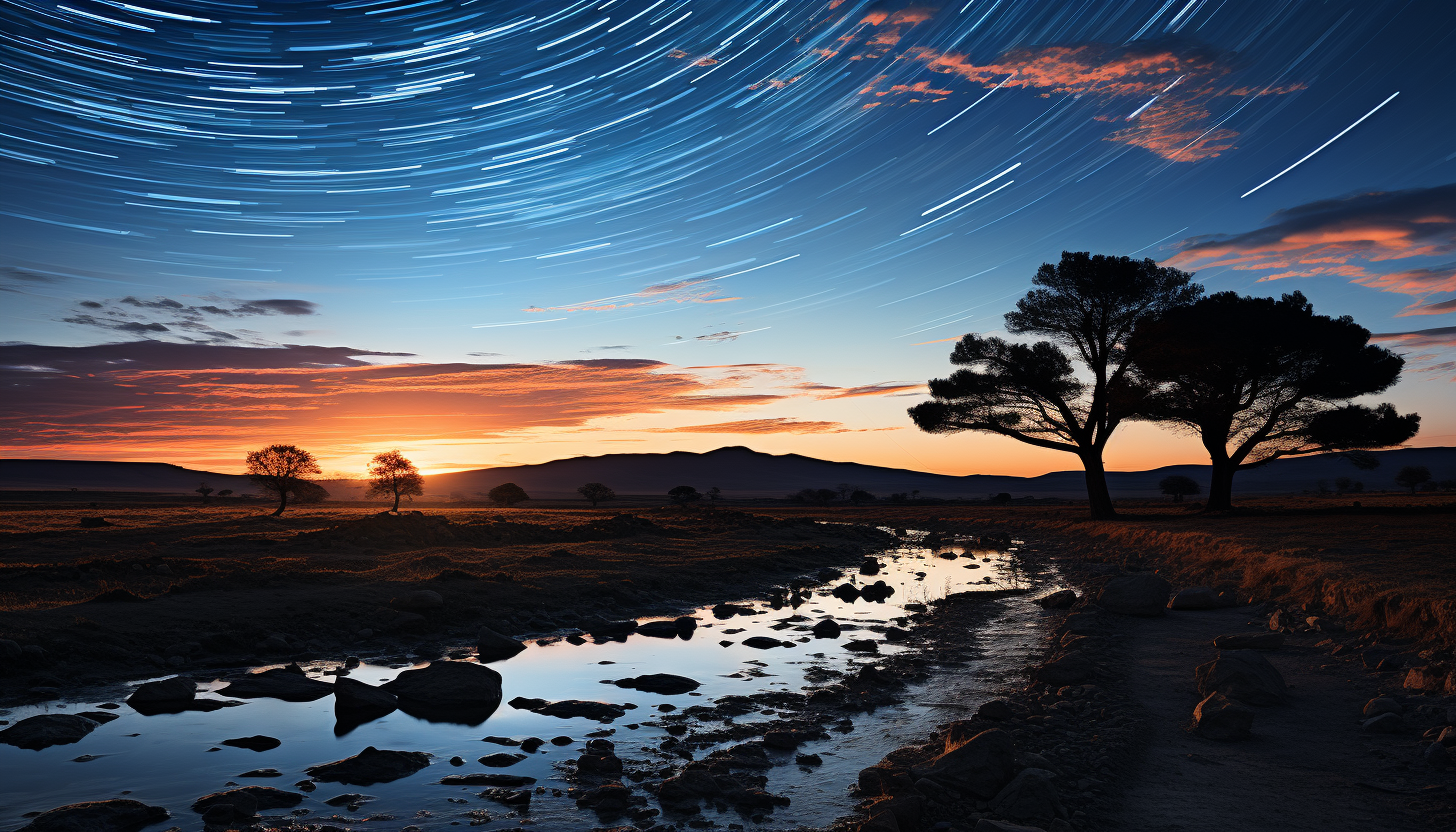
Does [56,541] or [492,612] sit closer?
[492,612]

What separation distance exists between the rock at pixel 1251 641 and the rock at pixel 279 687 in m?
17.3

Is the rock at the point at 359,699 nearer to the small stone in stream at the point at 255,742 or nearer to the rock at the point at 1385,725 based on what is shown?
the small stone in stream at the point at 255,742

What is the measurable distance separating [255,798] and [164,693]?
6.04 metres

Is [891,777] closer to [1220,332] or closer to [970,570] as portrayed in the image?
[970,570]

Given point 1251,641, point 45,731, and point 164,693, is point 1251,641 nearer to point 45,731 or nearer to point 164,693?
point 164,693

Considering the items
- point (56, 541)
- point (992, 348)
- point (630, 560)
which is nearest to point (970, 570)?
point (630, 560)

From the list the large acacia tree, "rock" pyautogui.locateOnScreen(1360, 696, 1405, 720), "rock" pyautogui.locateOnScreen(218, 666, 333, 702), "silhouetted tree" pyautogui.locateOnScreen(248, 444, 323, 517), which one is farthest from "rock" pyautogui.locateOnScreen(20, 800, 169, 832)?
"silhouetted tree" pyautogui.locateOnScreen(248, 444, 323, 517)

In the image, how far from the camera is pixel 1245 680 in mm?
11617

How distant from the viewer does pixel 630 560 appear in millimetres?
34031

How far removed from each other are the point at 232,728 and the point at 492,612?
10158 millimetres

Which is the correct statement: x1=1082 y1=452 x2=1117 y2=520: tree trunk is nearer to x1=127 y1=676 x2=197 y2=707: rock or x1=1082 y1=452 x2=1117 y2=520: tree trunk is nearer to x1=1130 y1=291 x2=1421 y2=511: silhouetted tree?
x1=1130 y1=291 x2=1421 y2=511: silhouetted tree

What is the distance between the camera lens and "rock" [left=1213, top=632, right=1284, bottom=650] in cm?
1484

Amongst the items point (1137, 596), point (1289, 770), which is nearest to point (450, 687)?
point (1289, 770)

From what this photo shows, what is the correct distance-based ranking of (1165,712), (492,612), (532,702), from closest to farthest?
(1165,712), (532,702), (492,612)
